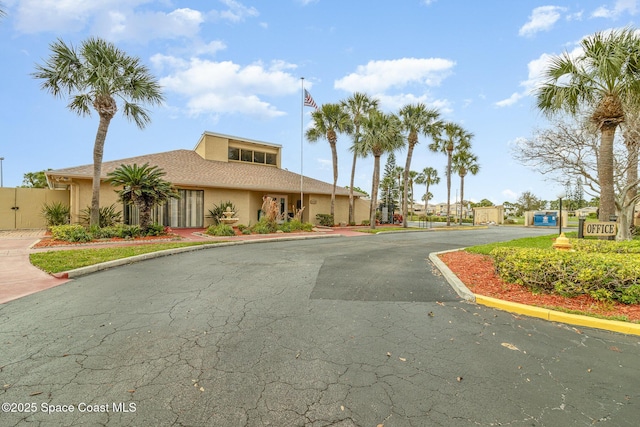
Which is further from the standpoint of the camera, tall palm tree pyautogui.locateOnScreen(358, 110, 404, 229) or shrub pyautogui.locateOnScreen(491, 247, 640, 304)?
tall palm tree pyautogui.locateOnScreen(358, 110, 404, 229)

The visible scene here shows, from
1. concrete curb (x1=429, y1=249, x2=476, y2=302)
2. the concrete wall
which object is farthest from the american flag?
the concrete wall

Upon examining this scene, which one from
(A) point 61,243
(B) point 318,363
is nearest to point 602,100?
(B) point 318,363

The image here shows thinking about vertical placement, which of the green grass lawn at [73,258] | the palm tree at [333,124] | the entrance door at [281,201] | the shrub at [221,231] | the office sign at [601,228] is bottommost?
the green grass lawn at [73,258]

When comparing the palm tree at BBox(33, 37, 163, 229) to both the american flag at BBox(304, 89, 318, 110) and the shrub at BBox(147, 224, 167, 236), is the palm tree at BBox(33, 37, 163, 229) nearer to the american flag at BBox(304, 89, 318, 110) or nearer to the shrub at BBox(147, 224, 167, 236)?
the shrub at BBox(147, 224, 167, 236)

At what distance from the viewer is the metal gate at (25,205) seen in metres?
16.8

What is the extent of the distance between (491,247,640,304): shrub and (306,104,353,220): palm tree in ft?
60.3

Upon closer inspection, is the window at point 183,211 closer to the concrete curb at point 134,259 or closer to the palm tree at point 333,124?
the concrete curb at point 134,259

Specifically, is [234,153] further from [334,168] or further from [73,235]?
[73,235]

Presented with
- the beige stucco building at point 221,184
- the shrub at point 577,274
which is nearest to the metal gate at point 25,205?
the beige stucco building at point 221,184

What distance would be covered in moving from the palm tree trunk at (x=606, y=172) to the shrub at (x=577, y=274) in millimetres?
7502

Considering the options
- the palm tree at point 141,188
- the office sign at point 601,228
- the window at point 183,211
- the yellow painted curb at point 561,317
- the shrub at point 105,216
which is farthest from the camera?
the window at point 183,211

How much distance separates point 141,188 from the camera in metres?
13.0

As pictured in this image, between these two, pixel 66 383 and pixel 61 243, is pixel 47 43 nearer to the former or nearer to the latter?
pixel 61 243

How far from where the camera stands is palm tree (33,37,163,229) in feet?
42.3
